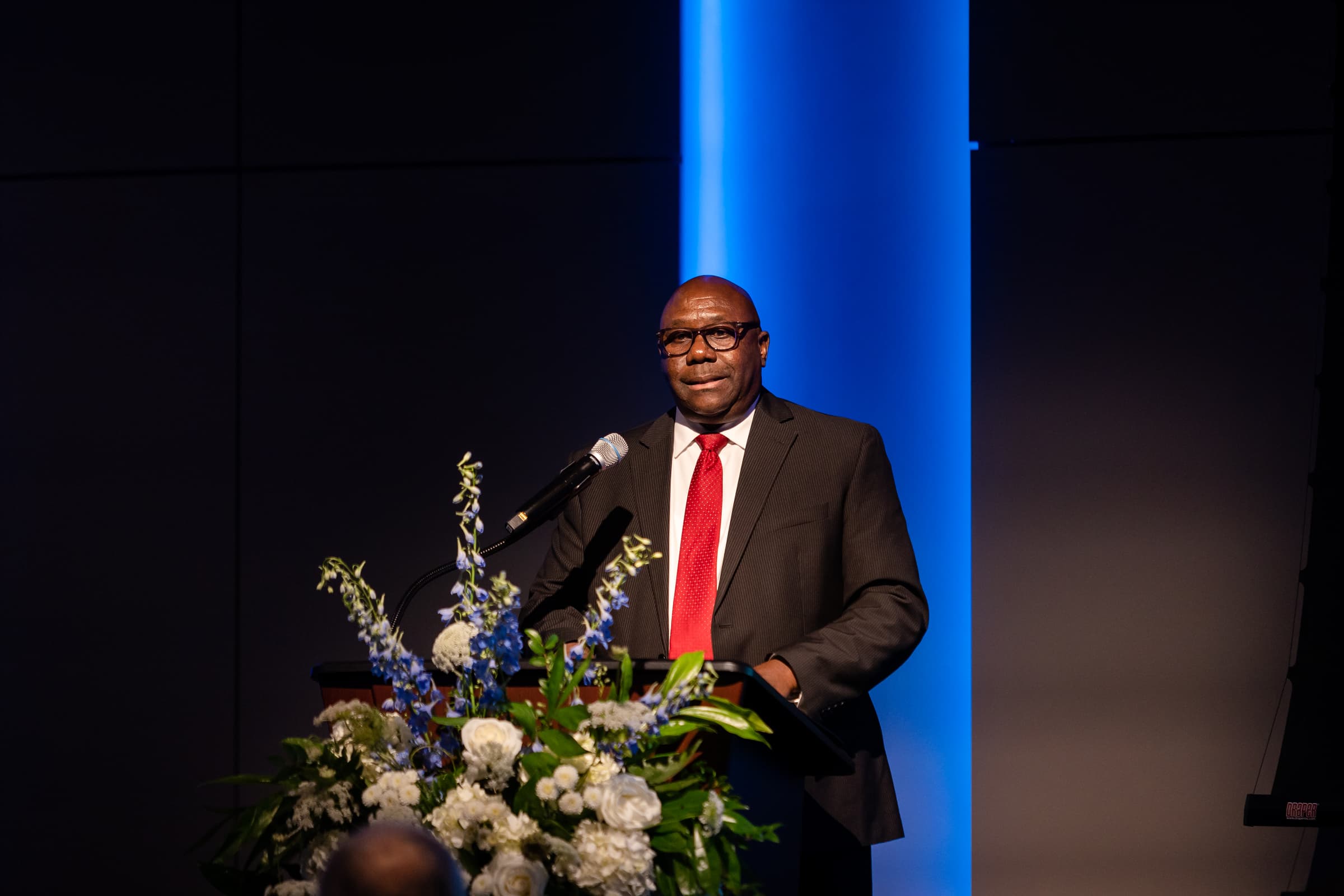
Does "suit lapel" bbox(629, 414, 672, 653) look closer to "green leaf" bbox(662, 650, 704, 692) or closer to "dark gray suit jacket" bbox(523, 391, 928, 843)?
"dark gray suit jacket" bbox(523, 391, 928, 843)

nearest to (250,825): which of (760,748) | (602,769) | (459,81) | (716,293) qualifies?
(602,769)

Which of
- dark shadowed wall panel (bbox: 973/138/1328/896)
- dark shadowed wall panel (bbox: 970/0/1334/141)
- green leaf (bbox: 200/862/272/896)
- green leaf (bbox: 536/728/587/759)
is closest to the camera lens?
green leaf (bbox: 536/728/587/759)

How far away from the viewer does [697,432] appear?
2.72 metres

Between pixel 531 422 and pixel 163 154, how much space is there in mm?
1390

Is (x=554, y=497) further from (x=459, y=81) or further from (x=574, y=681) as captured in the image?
(x=459, y=81)

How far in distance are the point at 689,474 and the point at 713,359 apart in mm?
242

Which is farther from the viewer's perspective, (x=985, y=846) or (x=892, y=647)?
(x=985, y=846)

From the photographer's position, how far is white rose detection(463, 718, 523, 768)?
1396mm

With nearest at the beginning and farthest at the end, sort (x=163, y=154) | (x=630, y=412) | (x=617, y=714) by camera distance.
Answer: (x=617, y=714), (x=630, y=412), (x=163, y=154)

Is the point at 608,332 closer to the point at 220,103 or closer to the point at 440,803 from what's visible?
the point at 220,103

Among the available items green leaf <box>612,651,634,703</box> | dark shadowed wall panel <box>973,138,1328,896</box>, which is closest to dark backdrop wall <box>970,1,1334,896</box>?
dark shadowed wall panel <box>973,138,1328,896</box>

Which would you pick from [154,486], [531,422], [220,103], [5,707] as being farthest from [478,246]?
[5,707]

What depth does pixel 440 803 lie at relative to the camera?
146 cm

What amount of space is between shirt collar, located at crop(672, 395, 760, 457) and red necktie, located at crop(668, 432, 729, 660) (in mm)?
62
